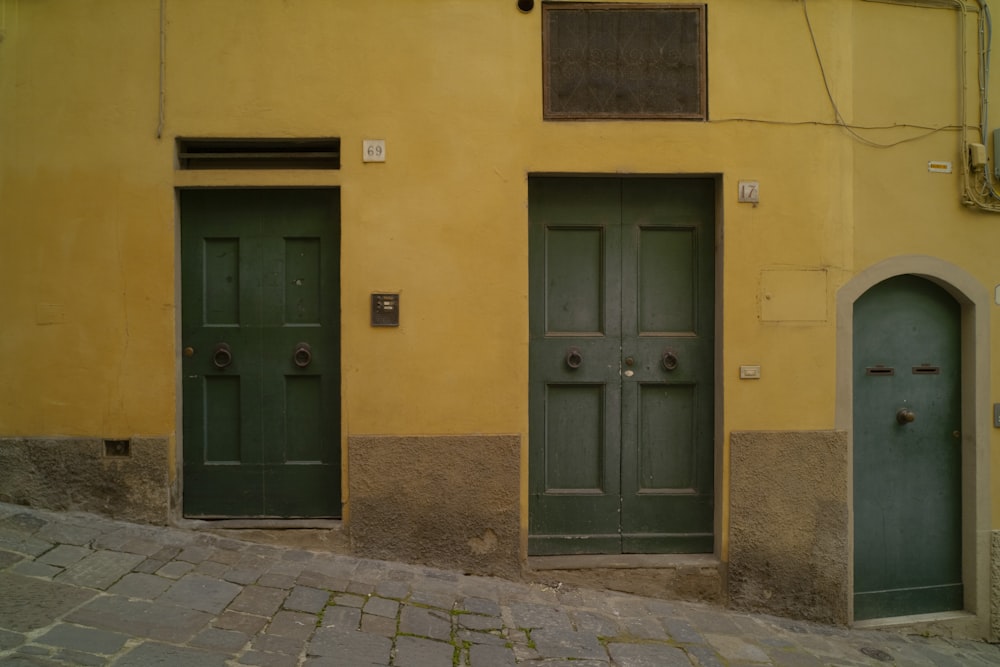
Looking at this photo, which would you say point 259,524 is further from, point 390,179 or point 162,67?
point 162,67

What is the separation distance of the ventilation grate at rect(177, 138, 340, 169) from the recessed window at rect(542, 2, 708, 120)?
154 centimetres

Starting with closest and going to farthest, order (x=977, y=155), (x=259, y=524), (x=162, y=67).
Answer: (x=162, y=67), (x=259, y=524), (x=977, y=155)

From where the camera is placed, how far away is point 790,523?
4562mm

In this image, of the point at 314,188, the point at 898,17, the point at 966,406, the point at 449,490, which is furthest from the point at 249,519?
the point at 898,17

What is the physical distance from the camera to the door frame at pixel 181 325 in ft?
14.5

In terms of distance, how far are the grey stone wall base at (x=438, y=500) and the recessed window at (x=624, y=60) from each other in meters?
2.32

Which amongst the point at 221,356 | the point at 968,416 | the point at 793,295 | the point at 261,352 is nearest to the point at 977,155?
the point at 793,295

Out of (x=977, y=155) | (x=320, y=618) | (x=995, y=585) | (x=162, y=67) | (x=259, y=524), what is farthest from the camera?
(x=995, y=585)

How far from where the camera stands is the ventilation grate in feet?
14.8

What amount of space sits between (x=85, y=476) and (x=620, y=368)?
11.7 feet

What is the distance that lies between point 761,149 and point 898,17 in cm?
136

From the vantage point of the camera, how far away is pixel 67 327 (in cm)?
439

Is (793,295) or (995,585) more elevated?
(793,295)

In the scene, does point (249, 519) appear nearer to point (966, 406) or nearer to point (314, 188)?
point (314, 188)
